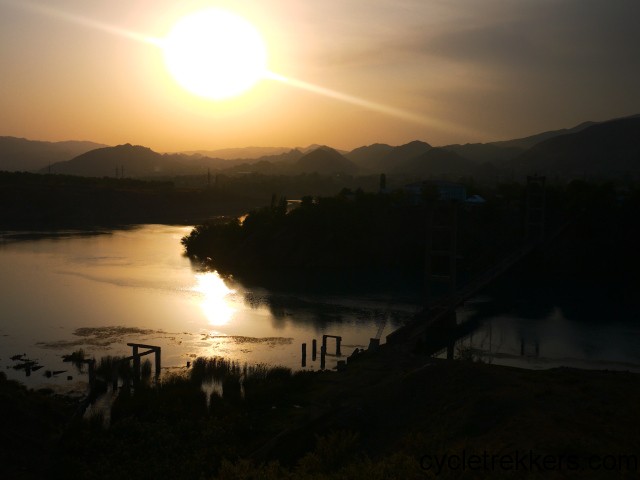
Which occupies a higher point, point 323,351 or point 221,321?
point 323,351

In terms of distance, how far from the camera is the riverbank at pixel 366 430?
1111 cm

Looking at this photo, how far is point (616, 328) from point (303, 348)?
1684 cm

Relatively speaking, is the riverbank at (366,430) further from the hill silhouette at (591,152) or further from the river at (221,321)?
the hill silhouette at (591,152)

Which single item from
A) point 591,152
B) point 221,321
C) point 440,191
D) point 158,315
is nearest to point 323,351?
point 221,321

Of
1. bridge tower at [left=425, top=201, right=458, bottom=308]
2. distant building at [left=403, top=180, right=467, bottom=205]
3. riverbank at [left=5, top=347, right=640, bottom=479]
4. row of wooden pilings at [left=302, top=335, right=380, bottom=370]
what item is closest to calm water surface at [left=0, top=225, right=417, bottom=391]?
row of wooden pilings at [left=302, top=335, right=380, bottom=370]

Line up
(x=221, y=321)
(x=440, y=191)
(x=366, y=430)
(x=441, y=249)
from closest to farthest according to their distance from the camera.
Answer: (x=366, y=430) → (x=221, y=321) → (x=441, y=249) → (x=440, y=191)

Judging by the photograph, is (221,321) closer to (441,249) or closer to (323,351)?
(323,351)

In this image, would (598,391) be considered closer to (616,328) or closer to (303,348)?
(303,348)

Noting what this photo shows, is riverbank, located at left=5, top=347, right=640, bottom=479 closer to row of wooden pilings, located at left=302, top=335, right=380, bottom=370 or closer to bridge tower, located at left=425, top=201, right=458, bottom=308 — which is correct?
row of wooden pilings, located at left=302, top=335, right=380, bottom=370

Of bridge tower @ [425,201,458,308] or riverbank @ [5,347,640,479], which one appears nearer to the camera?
riverbank @ [5,347,640,479]

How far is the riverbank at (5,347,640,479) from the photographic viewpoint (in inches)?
437

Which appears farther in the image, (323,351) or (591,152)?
(591,152)

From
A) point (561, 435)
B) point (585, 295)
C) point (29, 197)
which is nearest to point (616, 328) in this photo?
point (585, 295)

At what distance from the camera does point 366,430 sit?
14.5 meters
